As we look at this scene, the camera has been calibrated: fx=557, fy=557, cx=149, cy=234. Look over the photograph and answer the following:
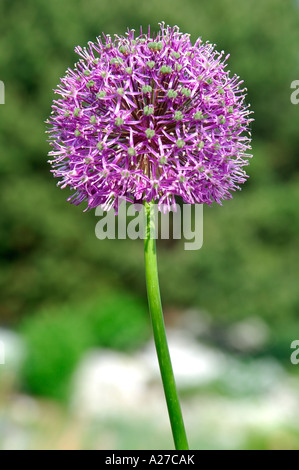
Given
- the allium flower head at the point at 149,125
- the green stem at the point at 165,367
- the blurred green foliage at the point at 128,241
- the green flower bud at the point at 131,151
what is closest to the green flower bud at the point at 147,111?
the allium flower head at the point at 149,125

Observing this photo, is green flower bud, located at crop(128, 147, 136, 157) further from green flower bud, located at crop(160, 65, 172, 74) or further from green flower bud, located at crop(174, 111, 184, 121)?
green flower bud, located at crop(160, 65, 172, 74)

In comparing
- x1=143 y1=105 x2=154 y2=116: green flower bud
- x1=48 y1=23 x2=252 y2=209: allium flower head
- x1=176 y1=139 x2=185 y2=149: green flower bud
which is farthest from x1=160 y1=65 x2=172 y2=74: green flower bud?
x1=176 y1=139 x2=185 y2=149: green flower bud

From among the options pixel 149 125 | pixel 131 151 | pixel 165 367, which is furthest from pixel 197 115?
pixel 165 367

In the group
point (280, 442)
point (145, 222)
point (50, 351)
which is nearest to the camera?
point (145, 222)

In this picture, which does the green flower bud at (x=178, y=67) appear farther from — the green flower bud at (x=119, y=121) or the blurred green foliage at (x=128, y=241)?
the blurred green foliage at (x=128, y=241)

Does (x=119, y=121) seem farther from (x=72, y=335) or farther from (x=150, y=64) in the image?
(x=72, y=335)

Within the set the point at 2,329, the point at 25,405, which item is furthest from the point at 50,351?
the point at 2,329

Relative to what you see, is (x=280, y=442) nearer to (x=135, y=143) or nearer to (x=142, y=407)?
(x=142, y=407)
